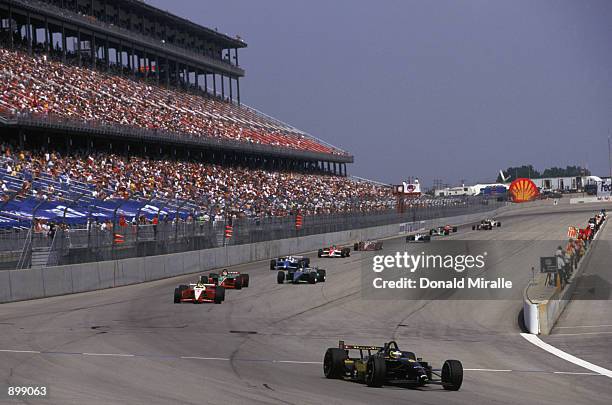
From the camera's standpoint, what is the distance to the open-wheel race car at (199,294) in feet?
81.6

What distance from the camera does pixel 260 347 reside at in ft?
53.5

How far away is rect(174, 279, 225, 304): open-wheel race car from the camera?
81.6 feet

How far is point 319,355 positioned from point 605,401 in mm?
5609

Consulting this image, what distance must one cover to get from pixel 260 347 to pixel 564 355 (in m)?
5.32

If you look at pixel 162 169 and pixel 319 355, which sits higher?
pixel 162 169

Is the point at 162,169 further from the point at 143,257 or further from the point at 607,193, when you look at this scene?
the point at 607,193

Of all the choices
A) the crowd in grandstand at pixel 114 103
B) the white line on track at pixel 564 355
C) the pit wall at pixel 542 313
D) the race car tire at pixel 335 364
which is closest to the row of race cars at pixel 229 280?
the pit wall at pixel 542 313

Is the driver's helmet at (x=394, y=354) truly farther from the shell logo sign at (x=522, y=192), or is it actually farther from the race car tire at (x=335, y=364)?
the shell logo sign at (x=522, y=192)

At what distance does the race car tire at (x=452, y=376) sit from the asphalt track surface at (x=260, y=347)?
0.16m

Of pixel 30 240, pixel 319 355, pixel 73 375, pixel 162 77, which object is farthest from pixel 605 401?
pixel 162 77

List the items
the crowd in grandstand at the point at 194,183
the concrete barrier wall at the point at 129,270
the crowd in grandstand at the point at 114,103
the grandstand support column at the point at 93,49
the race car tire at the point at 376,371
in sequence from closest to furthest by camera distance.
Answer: the race car tire at the point at 376,371, the concrete barrier wall at the point at 129,270, the crowd in grandstand at the point at 194,183, the crowd in grandstand at the point at 114,103, the grandstand support column at the point at 93,49

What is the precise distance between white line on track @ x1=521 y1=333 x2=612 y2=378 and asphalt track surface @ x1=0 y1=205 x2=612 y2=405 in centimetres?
21

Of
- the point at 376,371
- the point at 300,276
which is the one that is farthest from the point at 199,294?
the point at 376,371

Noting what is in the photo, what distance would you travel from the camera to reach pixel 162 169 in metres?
53.2
